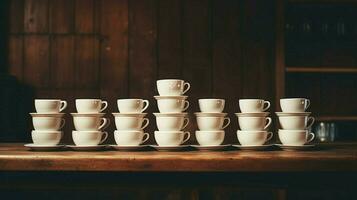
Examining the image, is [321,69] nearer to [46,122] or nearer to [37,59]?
[37,59]

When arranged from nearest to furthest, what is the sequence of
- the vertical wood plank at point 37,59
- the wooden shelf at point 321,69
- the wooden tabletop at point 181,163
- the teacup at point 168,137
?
the wooden tabletop at point 181,163 < the teacup at point 168,137 < the wooden shelf at point 321,69 < the vertical wood plank at point 37,59

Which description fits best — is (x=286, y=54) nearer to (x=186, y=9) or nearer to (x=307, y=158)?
(x=186, y=9)

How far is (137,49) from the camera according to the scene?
3.83 meters

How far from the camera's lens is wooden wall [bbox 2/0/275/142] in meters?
3.80

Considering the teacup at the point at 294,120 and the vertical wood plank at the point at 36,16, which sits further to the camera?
the vertical wood plank at the point at 36,16

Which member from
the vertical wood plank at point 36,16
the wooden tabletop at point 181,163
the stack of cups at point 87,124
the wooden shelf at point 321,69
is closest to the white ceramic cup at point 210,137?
the wooden tabletop at point 181,163

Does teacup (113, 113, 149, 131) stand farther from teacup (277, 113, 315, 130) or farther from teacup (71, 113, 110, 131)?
teacup (277, 113, 315, 130)

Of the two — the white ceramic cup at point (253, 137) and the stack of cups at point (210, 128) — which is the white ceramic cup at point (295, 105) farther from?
the stack of cups at point (210, 128)

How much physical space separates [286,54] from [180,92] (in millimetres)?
2346

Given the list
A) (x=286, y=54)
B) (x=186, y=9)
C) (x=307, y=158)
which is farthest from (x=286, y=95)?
(x=307, y=158)

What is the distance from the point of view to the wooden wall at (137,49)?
3.80m

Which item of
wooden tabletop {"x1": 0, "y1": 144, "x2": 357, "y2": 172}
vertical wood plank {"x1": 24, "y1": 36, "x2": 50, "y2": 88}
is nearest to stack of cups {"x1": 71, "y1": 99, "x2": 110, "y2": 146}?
wooden tabletop {"x1": 0, "y1": 144, "x2": 357, "y2": 172}

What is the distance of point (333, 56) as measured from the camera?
13.1ft

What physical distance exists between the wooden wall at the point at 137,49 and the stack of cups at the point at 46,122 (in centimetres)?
205
